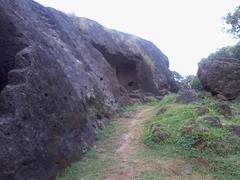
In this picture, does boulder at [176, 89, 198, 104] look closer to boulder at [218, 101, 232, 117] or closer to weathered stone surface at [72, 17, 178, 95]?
boulder at [218, 101, 232, 117]

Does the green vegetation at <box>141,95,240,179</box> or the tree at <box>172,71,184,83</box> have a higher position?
the tree at <box>172,71,184,83</box>

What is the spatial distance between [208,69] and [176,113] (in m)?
7.76

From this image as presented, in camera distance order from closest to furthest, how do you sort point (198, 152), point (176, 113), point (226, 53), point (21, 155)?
1. point (21, 155)
2. point (198, 152)
3. point (176, 113)
4. point (226, 53)

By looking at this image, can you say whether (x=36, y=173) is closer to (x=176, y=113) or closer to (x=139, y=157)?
(x=139, y=157)

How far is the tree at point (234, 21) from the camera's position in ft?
86.9

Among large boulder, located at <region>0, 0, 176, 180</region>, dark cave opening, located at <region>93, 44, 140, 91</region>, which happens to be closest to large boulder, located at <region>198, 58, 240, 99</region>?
dark cave opening, located at <region>93, 44, 140, 91</region>

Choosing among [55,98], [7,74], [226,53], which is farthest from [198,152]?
[226,53]

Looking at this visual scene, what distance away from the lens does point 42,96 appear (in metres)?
12.0

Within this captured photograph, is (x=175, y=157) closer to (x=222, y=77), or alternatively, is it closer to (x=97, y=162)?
(x=97, y=162)

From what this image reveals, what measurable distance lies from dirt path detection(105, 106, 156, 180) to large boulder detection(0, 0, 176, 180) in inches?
44.9

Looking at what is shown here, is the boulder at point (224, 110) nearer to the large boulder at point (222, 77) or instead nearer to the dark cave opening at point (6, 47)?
the large boulder at point (222, 77)

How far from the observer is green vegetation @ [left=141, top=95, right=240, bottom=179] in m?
12.2

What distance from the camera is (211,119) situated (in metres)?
15.0

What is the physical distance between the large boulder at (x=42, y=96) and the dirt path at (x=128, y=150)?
1.14 metres
